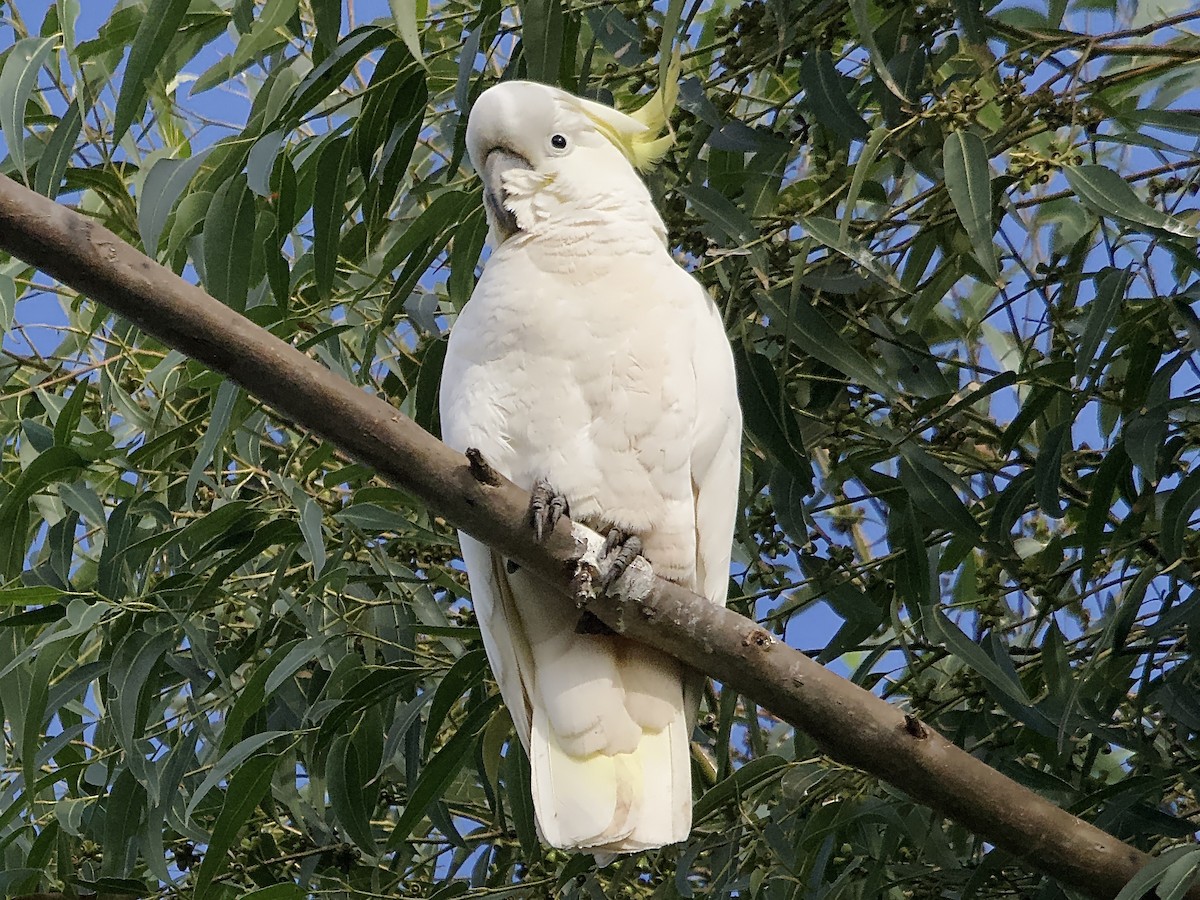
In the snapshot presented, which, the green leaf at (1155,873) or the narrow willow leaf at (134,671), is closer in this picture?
the green leaf at (1155,873)

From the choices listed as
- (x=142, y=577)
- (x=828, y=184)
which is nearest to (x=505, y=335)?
(x=828, y=184)

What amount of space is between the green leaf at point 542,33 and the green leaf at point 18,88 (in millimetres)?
537

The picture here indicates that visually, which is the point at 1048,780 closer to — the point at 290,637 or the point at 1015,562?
the point at 1015,562

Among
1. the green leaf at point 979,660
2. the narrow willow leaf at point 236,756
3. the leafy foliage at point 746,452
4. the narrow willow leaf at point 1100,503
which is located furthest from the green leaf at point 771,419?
the narrow willow leaf at point 236,756

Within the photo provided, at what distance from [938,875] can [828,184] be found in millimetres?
851

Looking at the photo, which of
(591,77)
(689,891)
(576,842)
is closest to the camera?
(576,842)

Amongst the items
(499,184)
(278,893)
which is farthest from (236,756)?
(499,184)

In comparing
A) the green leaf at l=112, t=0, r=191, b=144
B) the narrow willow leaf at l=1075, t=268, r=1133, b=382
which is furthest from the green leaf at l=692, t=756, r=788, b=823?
the green leaf at l=112, t=0, r=191, b=144

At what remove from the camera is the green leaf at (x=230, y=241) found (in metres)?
1.62

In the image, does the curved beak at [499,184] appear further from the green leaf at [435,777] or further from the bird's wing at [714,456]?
the green leaf at [435,777]

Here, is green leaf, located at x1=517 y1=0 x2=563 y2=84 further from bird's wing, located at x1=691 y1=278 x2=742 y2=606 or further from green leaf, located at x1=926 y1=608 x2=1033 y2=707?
green leaf, located at x1=926 y1=608 x2=1033 y2=707

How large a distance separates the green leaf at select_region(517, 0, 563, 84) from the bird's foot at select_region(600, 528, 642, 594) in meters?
0.55

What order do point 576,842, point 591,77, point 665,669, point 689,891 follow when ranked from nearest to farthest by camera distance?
point 576,842 → point 665,669 → point 689,891 → point 591,77

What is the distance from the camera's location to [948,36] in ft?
5.68
